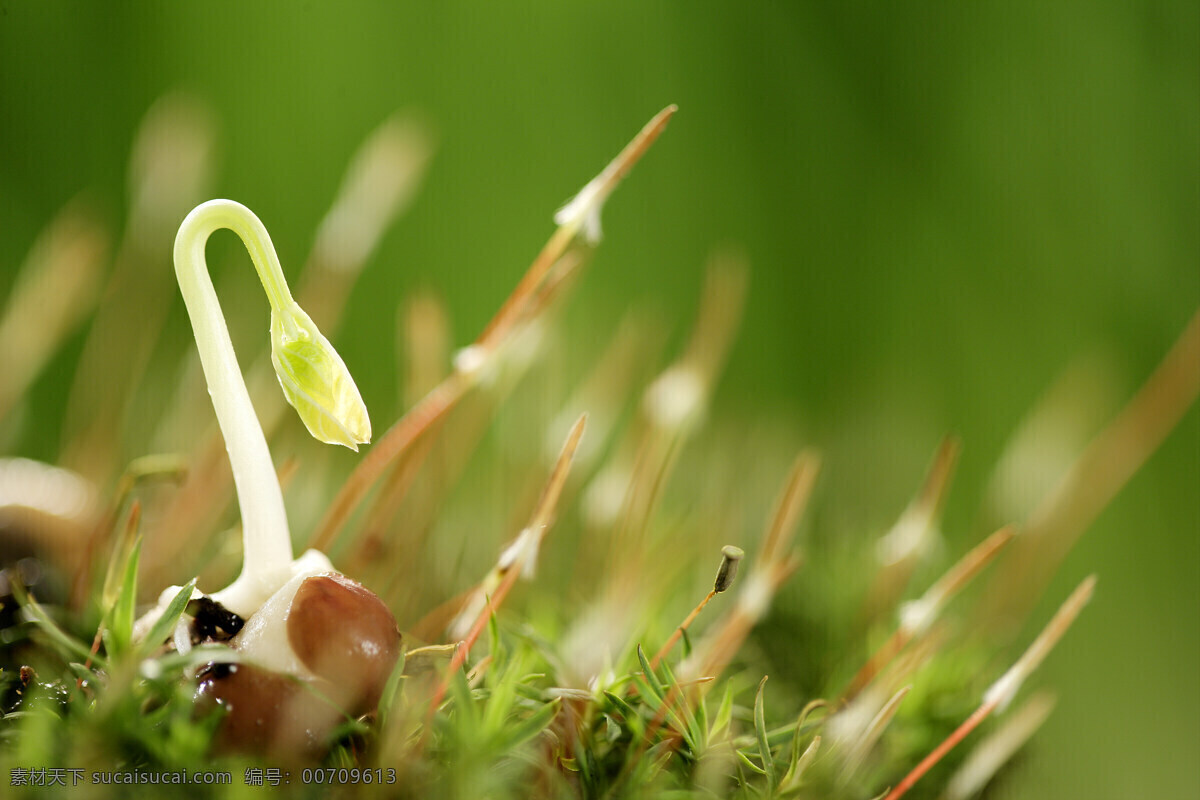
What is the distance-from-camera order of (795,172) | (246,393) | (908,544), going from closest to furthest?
1. (246,393)
2. (908,544)
3. (795,172)

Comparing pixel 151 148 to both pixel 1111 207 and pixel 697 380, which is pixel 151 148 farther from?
pixel 1111 207

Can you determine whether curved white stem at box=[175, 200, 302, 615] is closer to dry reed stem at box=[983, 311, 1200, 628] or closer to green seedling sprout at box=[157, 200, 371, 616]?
green seedling sprout at box=[157, 200, 371, 616]

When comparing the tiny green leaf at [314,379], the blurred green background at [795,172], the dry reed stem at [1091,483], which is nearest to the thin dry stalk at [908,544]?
Result: the dry reed stem at [1091,483]

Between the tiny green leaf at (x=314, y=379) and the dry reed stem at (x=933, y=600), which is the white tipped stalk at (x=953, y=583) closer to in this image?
the dry reed stem at (x=933, y=600)

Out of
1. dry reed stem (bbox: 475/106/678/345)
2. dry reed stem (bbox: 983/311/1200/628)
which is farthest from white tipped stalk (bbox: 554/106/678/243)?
dry reed stem (bbox: 983/311/1200/628)

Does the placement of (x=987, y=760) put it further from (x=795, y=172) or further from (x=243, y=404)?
(x=795, y=172)

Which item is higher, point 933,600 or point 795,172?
point 795,172

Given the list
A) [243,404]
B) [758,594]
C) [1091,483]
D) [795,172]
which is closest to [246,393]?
[243,404]
